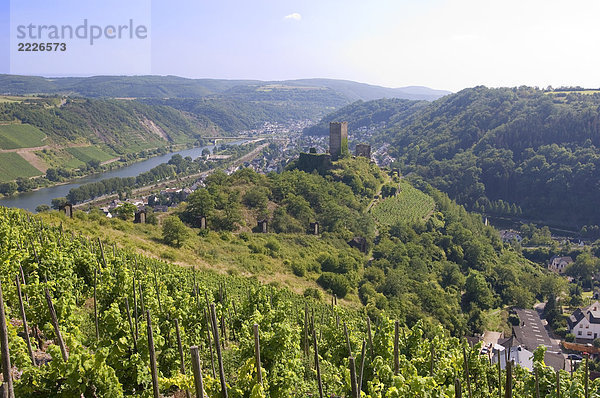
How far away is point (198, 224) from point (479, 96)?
476 feet

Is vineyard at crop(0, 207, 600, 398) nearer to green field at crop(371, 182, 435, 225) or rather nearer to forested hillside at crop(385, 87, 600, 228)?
green field at crop(371, 182, 435, 225)

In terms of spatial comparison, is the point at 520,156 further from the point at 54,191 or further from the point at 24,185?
the point at 24,185

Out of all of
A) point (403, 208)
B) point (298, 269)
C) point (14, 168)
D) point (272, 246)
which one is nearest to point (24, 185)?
point (14, 168)

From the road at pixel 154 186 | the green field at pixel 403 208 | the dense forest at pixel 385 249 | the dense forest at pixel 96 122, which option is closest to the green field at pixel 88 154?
the dense forest at pixel 96 122

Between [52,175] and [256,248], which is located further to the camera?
[52,175]

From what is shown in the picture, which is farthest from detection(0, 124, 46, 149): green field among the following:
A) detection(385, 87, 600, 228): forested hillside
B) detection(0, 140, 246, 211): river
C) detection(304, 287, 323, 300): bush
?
detection(304, 287, 323, 300): bush

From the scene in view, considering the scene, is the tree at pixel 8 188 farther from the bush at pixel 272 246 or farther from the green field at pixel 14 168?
the bush at pixel 272 246

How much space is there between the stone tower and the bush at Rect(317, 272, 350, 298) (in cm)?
3359

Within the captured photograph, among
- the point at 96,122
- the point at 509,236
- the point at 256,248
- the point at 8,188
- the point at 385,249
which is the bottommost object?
the point at 509,236

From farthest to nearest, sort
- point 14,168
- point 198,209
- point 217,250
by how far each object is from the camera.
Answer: point 14,168
point 198,209
point 217,250

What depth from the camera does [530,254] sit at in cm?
6788

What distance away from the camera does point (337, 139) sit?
214 feet

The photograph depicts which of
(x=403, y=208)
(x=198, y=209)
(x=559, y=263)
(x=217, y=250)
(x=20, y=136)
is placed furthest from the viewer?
(x=20, y=136)

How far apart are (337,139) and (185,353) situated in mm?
56593
